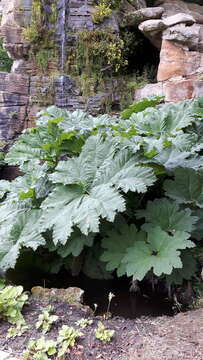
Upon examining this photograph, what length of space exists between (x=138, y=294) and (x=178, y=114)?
4.66 feet

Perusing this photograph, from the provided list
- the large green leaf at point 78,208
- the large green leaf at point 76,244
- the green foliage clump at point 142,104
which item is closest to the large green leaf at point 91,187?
the large green leaf at point 78,208

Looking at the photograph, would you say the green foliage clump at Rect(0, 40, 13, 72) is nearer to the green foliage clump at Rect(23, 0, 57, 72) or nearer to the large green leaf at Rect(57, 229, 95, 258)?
the green foliage clump at Rect(23, 0, 57, 72)

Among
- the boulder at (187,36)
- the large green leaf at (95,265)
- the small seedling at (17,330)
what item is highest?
the boulder at (187,36)

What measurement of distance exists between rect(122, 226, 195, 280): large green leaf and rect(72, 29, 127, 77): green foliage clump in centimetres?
592

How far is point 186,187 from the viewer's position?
2.42 metres

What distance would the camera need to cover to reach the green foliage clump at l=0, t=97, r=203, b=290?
1985mm

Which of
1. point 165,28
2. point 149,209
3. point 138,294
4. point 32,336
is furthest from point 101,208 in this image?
point 165,28

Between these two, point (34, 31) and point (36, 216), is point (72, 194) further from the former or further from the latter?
point (34, 31)

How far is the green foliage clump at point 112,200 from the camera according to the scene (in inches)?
78.2

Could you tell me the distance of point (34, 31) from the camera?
289 inches

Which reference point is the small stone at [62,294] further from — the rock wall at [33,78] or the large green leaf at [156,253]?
the rock wall at [33,78]

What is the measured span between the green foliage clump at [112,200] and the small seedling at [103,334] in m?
0.35

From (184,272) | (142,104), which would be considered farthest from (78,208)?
(142,104)

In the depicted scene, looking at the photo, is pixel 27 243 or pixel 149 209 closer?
pixel 27 243
